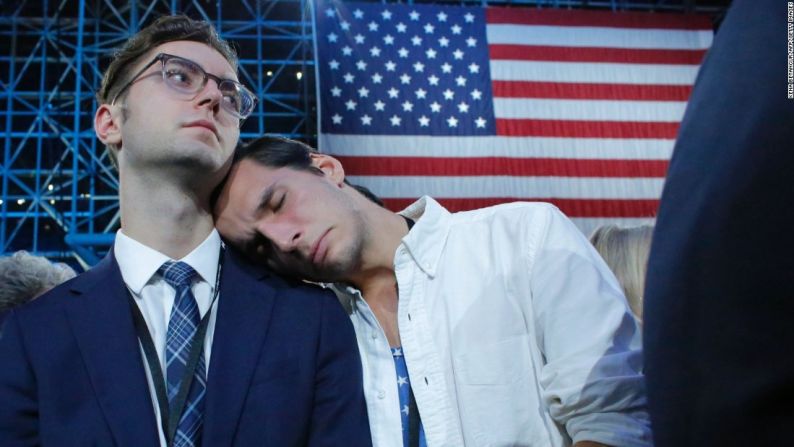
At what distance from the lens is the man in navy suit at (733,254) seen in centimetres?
32

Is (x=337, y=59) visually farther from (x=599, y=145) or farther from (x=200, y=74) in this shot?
(x=200, y=74)

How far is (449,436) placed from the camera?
127 cm

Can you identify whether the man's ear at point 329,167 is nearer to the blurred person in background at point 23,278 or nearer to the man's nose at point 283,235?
the man's nose at point 283,235

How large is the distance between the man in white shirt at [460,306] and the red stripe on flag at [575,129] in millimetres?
4819

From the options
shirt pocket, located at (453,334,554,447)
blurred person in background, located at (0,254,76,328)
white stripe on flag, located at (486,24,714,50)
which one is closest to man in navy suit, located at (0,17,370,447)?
shirt pocket, located at (453,334,554,447)

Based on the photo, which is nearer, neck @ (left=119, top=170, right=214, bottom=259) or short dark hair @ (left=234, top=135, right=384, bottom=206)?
neck @ (left=119, top=170, right=214, bottom=259)

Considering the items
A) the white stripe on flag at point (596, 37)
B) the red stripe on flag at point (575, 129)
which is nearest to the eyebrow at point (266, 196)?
the red stripe on flag at point (575, 129)

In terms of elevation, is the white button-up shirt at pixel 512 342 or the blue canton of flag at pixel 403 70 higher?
the blue canton of flag at pixel 403 70

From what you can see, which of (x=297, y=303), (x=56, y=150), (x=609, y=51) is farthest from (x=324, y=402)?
(x=56, y=150)

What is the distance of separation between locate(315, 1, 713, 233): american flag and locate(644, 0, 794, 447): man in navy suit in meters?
5.45

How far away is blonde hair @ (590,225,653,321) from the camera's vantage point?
6.11ft

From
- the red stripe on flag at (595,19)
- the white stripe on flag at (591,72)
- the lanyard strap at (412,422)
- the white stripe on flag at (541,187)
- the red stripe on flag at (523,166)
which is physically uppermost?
the red stripe on flag at (595,19)

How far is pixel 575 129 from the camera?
6258 millimetres

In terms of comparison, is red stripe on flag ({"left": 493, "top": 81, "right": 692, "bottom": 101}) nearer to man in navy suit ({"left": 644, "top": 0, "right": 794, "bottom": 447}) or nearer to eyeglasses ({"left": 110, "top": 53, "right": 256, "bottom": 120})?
eyeglasses ({"left": 110, "top": 53, "right": 256, "bottom": 120})
